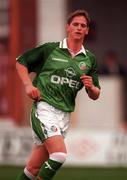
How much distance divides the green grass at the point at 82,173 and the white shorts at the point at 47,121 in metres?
3.42

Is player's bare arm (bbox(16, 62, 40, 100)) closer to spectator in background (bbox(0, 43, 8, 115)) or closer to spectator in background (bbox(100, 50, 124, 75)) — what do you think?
spectator in background (bbox(100, 50, 124, 75))

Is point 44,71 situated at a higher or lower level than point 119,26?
higher

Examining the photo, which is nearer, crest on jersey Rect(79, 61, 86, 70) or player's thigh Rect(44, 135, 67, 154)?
player's thigh Rect(44, 135, 67, 154)

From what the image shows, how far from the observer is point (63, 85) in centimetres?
965

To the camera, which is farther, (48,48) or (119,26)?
(119,26)

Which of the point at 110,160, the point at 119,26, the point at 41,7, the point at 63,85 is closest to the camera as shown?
the point at 63,85

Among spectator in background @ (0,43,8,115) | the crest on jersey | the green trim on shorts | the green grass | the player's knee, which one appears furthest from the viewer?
spectator in background @ (0,43,8,115)

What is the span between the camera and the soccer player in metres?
9.57

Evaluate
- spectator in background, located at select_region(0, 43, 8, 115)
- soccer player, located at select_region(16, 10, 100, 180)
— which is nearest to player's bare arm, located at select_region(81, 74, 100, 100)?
soccer player, located at select_region(16, 10, 100, 180)

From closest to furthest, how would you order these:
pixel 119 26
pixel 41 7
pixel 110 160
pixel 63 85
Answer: pixel 63 85
pixel 110 160
pixel 41 7
pixel 119 26

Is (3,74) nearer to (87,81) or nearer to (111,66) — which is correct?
(111,66)

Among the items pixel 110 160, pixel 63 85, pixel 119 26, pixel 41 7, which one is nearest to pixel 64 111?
pixel 63 85

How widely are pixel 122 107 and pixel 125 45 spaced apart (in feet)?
7.64

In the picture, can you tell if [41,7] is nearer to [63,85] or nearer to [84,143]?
[84,143]
